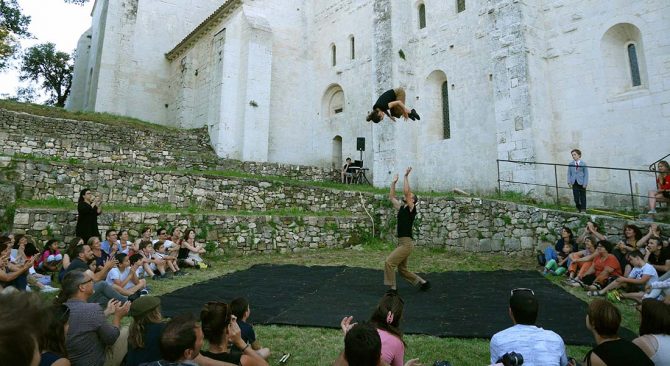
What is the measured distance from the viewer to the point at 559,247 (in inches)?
381

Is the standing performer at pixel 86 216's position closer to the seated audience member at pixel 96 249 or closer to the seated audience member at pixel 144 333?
the seated audience member at pixel 96 249

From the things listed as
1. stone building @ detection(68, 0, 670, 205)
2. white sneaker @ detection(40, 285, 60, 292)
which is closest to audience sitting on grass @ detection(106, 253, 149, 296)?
white sneaker @ detection(40, 285, 60, 292)

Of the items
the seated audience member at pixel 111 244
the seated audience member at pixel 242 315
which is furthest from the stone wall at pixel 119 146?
the seated audience member at pixel 242 315

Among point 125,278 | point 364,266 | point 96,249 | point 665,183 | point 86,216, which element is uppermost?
point 665,183

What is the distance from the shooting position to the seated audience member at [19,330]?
168cm

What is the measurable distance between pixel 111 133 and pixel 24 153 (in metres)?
3.17

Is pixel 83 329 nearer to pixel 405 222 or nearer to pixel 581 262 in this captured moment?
pixel 405 222

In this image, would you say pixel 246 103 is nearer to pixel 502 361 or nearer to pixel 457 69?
pixel 457 69

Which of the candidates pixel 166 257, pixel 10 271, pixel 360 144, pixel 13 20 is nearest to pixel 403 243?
pixel 166 257

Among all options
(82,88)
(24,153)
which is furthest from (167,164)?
(82,88)

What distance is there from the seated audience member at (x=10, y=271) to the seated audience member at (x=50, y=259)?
210cm

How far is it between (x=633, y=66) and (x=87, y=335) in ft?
50.2

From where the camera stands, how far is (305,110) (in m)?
23.2

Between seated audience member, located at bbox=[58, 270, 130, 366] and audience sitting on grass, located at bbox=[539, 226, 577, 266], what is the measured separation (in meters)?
9.28
